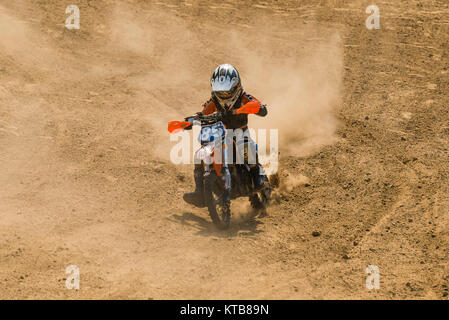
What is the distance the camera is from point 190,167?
11867 millimetres

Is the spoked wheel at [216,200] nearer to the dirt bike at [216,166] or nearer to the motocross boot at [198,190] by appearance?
the dirt bike at [216,166]

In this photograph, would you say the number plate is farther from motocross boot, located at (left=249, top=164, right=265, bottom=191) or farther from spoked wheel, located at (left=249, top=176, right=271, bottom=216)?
spoked wheel, located at (left=249, top=176, right=271, bottom=216)

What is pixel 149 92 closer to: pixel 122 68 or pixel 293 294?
pixel 122 68

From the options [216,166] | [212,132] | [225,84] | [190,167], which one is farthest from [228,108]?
[190,167]

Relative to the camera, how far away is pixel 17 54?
48.5ft

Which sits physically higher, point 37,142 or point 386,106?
point 386,106

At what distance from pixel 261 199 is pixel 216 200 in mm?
1546

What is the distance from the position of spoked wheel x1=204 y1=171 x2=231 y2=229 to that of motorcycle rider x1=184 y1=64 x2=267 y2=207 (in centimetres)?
28

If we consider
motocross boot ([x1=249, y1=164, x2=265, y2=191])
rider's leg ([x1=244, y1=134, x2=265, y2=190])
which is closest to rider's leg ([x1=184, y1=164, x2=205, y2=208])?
rider's leg ([x1=244, y1=134, x2=265, y2=190])

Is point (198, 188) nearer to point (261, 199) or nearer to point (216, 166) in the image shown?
point (216, 166)

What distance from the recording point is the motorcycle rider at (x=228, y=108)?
9531 mm

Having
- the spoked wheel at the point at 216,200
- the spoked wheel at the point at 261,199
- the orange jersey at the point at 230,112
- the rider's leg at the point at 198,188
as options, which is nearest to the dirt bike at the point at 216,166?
the spoked wheel at the point at 216,200

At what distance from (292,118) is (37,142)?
572 cm
